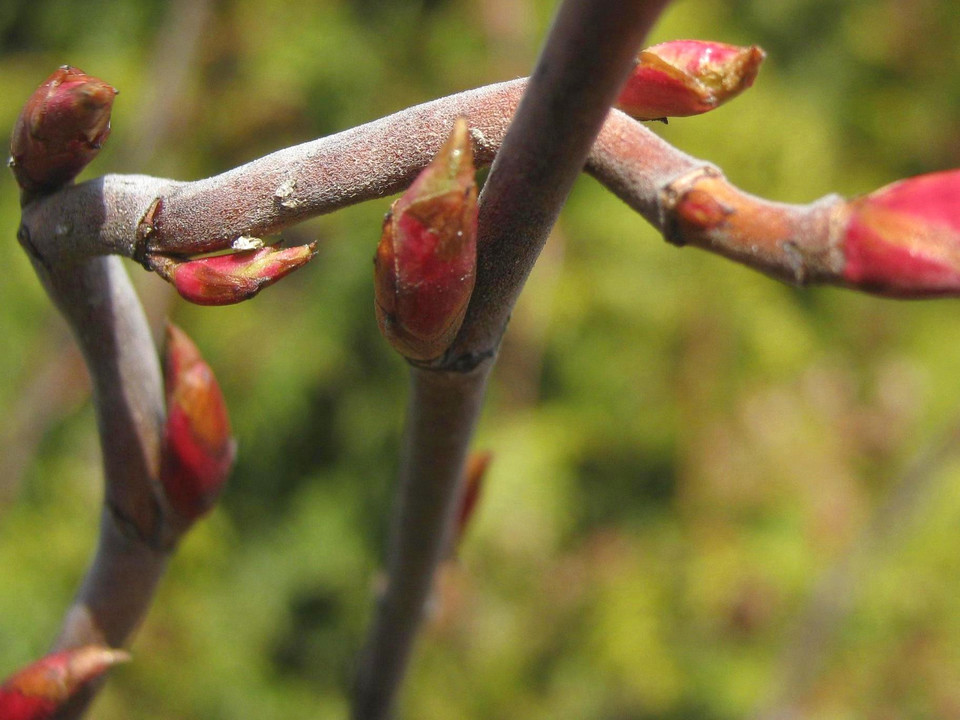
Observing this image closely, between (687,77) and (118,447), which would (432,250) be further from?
(118,447)

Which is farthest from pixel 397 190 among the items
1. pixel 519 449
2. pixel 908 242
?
pixel 519 449

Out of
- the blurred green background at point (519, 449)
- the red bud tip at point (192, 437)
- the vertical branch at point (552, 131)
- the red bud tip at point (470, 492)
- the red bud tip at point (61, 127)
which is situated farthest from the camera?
the blurred green background at point (519, 449)

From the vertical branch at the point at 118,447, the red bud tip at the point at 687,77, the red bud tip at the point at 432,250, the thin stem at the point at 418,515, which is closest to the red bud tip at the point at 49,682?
the vertical branch at the point at 118,447

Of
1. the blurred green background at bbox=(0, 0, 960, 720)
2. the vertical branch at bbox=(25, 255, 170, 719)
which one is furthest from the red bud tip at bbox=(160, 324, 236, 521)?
the blurred green background at bbox=(0, 0, 960, 720)


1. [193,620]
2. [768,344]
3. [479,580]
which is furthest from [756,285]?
[193,620]

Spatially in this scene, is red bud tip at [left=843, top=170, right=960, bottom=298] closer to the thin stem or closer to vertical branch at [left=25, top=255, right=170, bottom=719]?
the thin stem

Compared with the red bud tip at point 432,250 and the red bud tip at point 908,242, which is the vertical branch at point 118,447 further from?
the red bud tip at point 908,242
